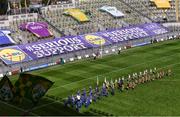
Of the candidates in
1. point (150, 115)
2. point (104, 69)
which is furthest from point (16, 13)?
point (150, 115)

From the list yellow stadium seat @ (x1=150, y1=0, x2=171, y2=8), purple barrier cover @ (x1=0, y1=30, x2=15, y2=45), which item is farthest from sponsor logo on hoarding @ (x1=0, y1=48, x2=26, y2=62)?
yellow stadium seat @ (x1=150, y1=0, x2=171, y2=8)

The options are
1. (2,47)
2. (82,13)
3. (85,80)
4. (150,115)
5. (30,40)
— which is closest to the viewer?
(150,115)

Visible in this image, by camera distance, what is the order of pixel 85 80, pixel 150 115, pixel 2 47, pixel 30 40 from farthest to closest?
pixel 30 40, pixel 2 47, pixel 85 80, pixel 150 115

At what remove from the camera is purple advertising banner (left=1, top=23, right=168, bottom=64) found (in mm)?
63062

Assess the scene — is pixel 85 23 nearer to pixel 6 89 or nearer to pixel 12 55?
pixel 12 55

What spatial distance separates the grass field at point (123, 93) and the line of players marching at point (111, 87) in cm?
65

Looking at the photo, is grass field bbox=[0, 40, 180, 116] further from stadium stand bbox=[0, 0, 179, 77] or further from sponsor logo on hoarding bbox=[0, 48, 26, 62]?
sponsor logo on hoarding bbox=[0, 48, 26, 62]

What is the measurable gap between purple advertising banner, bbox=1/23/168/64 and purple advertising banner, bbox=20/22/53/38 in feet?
12.2

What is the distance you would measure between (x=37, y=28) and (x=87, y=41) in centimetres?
993

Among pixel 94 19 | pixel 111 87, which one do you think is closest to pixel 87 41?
pixel 94 19

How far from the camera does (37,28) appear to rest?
72438mm

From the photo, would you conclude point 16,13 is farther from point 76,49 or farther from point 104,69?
point 104,69

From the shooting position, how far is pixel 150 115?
116 ft

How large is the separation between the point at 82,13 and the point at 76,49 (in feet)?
61.3
